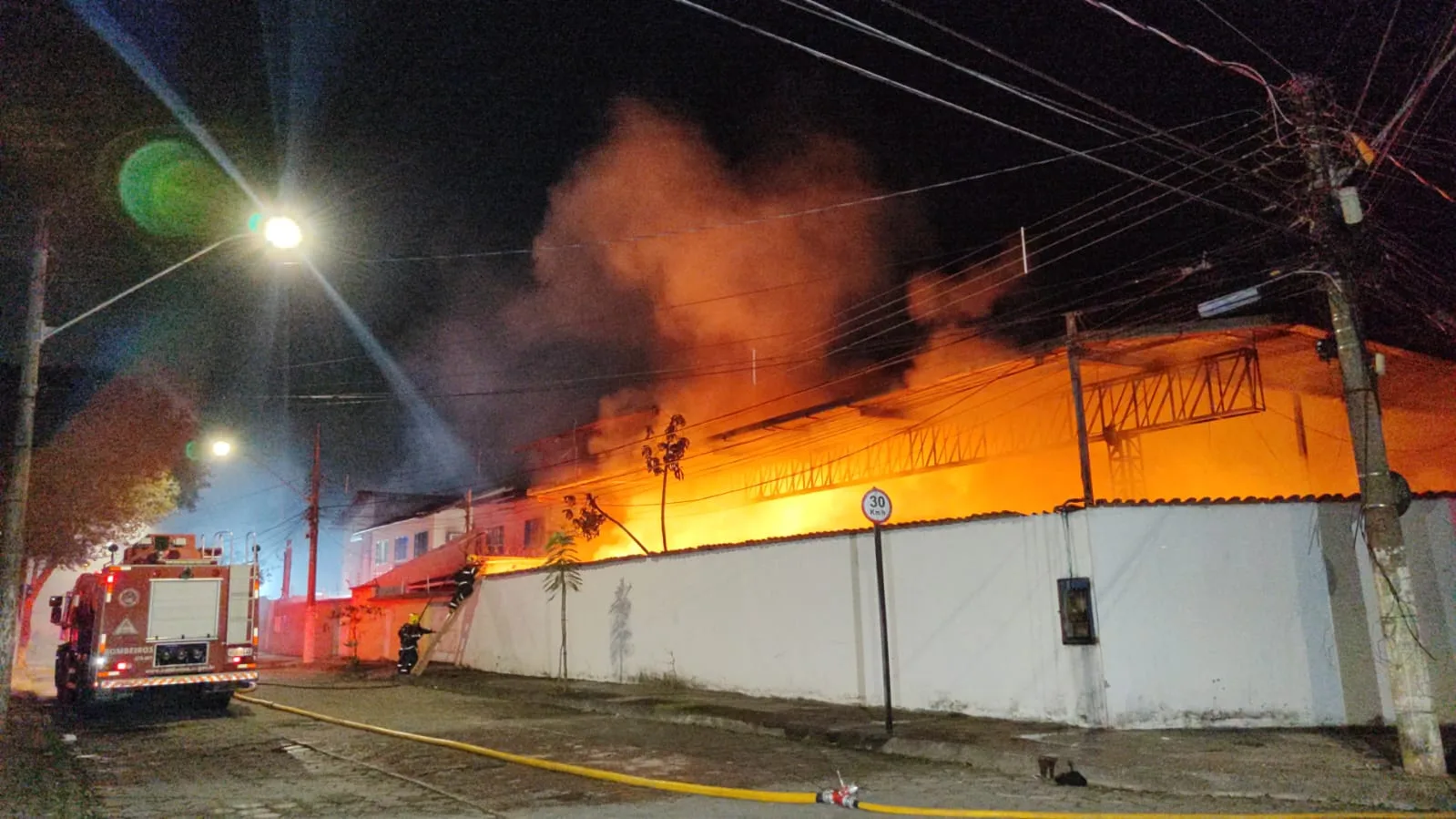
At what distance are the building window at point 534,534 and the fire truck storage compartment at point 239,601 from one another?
15.8 meters

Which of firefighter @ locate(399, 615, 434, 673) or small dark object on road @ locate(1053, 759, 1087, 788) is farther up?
firefighter @ locate(399, 615, 434, 673)

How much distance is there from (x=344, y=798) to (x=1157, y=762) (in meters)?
6.70

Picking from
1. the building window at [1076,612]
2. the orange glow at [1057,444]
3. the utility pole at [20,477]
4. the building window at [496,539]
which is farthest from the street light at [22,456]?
the building window at [496,539]

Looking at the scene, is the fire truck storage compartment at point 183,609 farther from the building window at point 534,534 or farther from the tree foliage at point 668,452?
the building window at point 534,534

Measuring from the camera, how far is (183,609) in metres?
14.4

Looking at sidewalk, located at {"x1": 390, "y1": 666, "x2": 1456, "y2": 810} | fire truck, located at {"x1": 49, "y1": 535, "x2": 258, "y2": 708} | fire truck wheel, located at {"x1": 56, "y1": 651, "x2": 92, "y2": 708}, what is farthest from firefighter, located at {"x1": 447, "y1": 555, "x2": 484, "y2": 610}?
sidewalk, located at {"x1": 390, "y1": 666, "x2": 1456, "y2": 810}

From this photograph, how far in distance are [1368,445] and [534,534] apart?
88.7 ft

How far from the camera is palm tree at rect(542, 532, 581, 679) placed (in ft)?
56.3

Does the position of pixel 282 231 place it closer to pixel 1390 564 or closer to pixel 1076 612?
pixel 1076 612

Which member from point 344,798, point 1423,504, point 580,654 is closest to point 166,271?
point 344,798

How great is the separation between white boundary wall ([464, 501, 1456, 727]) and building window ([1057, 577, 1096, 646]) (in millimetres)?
91

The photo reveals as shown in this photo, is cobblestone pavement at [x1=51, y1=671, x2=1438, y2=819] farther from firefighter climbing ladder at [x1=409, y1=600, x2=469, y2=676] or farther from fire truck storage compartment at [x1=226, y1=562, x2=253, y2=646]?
firefighter climbing ladder at [x1=409, y1=600, x2=469, y2=676]

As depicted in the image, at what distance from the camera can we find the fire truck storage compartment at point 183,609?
14.1 m

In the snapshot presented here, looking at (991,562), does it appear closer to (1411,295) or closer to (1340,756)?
(1340,756)
